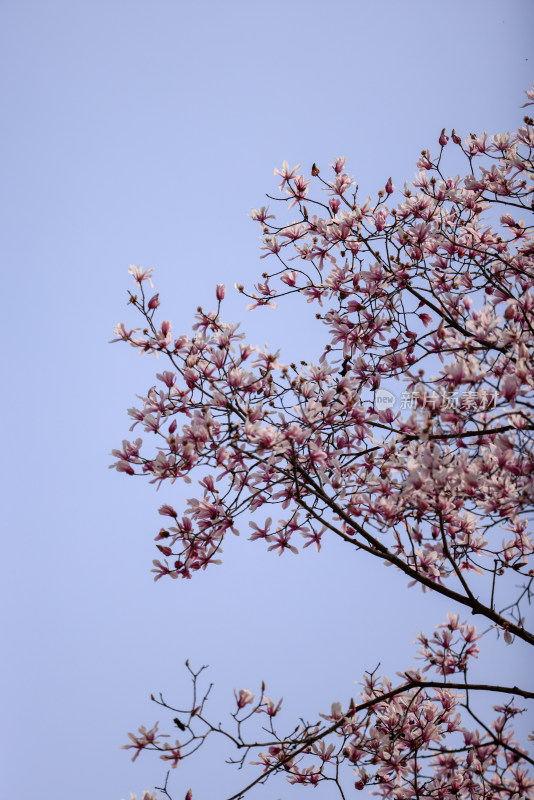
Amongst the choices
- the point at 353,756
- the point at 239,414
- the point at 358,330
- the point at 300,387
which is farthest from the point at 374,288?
the point at 353,756

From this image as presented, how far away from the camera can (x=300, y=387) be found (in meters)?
2.29

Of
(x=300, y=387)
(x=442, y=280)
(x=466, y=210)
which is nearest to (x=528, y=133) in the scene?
(x=466, y=210)

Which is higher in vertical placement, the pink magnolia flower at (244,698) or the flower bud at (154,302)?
the flower bud at (154,302)

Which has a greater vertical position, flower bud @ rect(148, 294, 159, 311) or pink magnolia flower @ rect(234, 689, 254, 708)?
flower bud @ rect(148, 294, 159, 311)

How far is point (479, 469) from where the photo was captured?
1.99 m

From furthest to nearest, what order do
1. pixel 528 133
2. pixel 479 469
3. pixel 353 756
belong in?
1. pixel 528 133
2. pixel 353 756
3. pixel 479 469

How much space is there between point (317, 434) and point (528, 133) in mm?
1559

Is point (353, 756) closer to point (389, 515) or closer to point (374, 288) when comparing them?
point (389, 515)

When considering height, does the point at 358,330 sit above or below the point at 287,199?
below

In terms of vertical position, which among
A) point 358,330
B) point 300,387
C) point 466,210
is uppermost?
point 466,210

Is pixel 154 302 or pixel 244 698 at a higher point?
pixel 154 302

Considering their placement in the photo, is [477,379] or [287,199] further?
[287,199]

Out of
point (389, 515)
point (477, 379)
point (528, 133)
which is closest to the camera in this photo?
point (477, 379)

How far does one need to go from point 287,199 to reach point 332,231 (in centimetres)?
23
